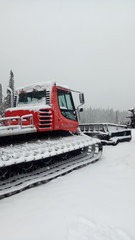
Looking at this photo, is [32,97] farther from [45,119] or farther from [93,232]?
[93,232]

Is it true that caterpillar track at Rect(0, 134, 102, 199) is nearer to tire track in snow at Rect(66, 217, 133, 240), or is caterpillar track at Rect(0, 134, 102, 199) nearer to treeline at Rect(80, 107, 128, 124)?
tire track in snow at Rect(66, 217, 133, 240)

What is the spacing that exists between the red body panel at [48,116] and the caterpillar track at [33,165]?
0.72m

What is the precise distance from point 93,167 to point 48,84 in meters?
2.99

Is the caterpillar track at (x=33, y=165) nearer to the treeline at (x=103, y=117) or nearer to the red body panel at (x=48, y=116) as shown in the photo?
the red body panel at (x=48, y=116)

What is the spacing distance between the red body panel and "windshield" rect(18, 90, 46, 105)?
36cm

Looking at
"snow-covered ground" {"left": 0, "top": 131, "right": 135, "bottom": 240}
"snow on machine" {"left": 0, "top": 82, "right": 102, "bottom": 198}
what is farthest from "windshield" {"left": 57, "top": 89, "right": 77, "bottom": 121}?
"snow-covered ground" {"left": 0, "top": 131, "right": 135, "bottom": 240}

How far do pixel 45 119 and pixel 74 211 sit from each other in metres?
2.93

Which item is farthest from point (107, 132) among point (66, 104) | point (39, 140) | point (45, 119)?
point (39, 140)

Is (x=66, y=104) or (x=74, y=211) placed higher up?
(x=66, y=104)

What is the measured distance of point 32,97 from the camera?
589 centimetres

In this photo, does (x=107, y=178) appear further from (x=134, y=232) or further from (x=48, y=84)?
(x=48, y=84)

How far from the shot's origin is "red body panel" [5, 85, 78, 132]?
16.2 feet

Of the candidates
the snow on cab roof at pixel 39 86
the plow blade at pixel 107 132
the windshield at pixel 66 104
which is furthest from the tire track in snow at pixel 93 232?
the plow blade at pixel 107 132

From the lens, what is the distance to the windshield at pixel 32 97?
565 cm
